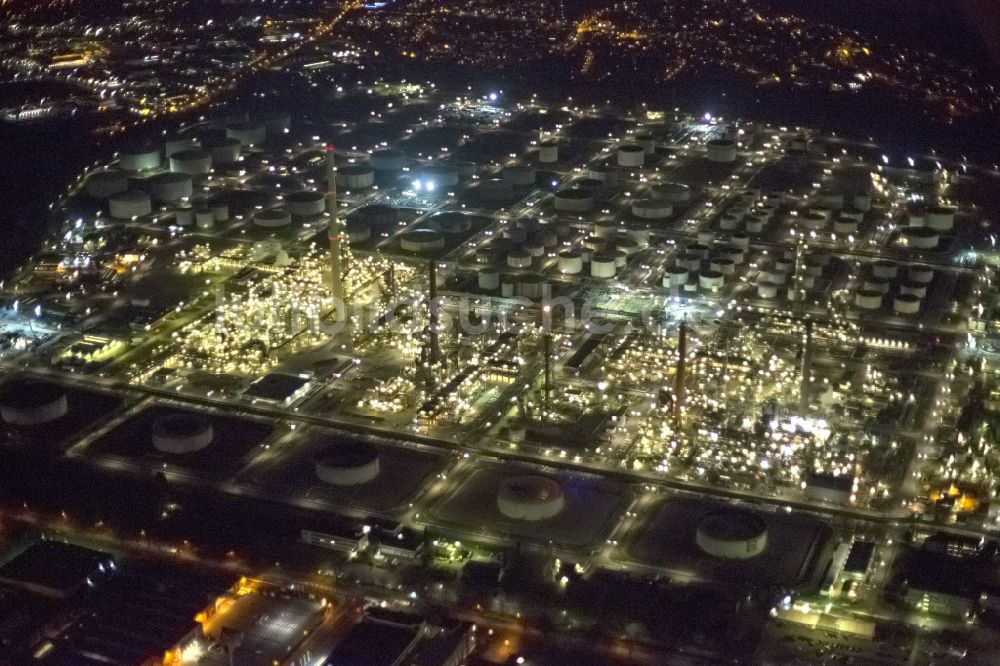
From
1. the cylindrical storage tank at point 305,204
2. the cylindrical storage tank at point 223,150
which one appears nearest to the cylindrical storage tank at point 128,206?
the cylindrical storage tank at point 305,204

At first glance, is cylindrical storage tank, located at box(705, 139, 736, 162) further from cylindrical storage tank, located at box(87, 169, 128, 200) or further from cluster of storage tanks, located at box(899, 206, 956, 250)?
cylindrical storage tank, located at box(87, 169, 128, 200)

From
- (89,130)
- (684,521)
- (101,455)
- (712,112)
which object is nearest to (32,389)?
(101,455)

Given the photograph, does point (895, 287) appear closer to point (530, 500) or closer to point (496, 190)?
point (496, 190)

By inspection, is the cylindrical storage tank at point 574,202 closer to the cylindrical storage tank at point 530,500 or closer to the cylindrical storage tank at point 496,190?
the cylindrical storage tank at point 496,190

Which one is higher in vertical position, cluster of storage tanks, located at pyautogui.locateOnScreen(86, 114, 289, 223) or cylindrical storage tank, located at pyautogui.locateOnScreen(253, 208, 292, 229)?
cylindrical storage tank, located at pyautogui.locateOnScreen(253, 208, 292, 229)

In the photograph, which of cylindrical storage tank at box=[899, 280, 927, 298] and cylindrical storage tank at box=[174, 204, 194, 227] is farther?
cylindrical storage tank at box=[174, 204, 194, 227]

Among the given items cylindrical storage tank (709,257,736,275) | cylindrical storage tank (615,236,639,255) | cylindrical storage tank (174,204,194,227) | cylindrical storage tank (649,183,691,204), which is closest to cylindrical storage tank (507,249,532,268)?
cylindrical storage tank (615,236,639,255)

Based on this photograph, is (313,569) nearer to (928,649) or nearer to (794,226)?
(928,649)

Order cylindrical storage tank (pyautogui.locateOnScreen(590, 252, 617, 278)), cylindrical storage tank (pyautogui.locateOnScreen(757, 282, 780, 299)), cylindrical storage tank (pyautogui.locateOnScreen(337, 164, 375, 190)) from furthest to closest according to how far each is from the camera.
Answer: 1. cylindrical storage tank (pyautogui.locateOnScreen(337, 164, 375, 190))
2. cylindrical storage tank (pyautogui.locateOnScreen(590, 252, 617, 278))
3. cylindrical storage tank (pyautogui.locateOnScreen(757, 282, 780, 299))
